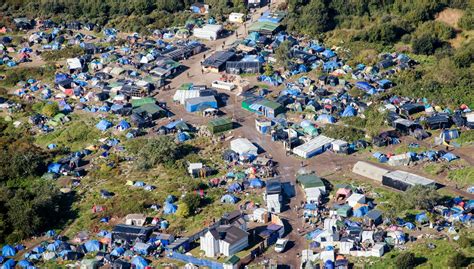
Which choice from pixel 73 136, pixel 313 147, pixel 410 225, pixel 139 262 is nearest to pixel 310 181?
pixel 313 147

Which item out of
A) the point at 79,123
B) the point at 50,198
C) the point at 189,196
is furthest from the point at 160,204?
the point at 79,123

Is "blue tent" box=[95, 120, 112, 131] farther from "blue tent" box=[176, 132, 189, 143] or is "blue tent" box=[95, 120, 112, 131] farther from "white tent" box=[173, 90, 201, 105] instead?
"white tent" box=[173, 90, 201, 105]

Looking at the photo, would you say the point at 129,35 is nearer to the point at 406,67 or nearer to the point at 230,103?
the point at 230,103

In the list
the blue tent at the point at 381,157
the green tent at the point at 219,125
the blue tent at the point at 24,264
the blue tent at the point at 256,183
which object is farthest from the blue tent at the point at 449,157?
the blue tent at the point at 24,264

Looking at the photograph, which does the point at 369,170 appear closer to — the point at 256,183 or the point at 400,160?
the point at 400,160

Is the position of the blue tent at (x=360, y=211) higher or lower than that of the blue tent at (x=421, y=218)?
lower

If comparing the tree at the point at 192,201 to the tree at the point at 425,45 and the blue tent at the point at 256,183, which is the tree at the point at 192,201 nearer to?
the blue tent at the point at 256,183
